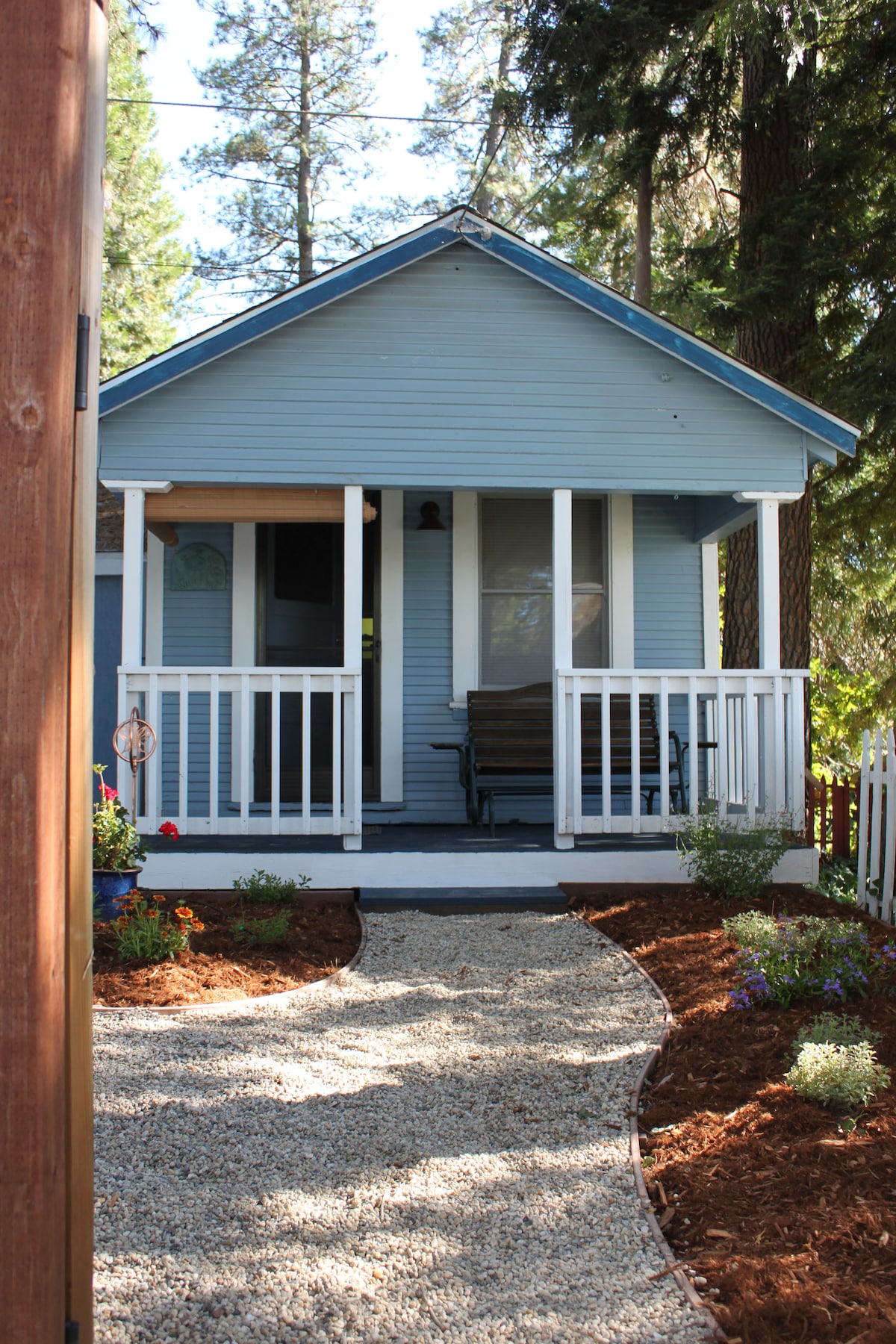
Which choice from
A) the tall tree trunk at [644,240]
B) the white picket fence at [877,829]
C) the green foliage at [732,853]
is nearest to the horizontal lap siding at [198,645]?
the green foliage at [732,853]

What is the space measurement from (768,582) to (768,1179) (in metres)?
4.99

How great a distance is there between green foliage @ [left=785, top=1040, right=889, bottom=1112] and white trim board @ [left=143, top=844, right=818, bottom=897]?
342 cm

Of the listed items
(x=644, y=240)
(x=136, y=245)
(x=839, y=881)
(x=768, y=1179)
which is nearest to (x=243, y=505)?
(x=839, y=881)

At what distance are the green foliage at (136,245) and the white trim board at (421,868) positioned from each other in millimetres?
16725

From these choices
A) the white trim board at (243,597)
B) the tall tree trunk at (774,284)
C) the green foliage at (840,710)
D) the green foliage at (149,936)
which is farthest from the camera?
the green foliage at (840,710)

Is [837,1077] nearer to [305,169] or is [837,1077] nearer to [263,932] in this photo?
[263,932]

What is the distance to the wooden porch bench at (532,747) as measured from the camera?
7625mm

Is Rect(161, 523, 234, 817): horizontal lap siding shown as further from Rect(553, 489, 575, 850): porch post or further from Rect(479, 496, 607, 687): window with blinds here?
Rect(553, 489, 575, 850): porch post

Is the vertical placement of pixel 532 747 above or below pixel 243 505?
below

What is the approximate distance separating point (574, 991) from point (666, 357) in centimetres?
460

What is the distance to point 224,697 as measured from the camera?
8.70m

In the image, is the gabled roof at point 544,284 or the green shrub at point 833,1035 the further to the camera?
the gabled roof at point 544,284

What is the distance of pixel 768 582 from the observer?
729 centimetres

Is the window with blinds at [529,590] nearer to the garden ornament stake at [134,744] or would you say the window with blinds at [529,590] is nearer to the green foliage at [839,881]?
the green foliage at [839,881]
